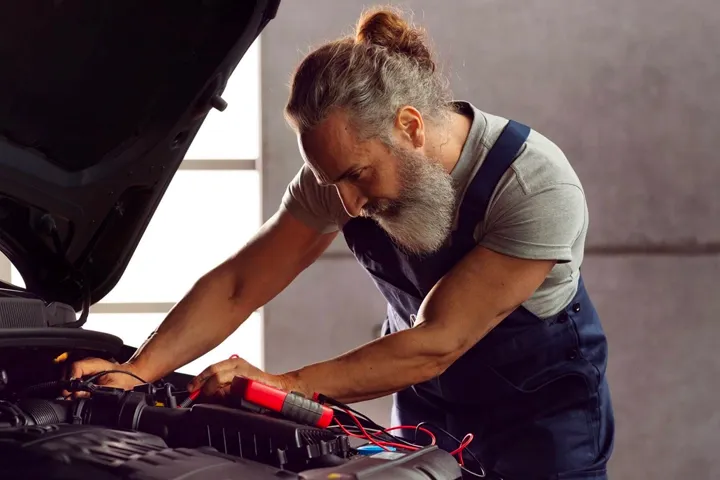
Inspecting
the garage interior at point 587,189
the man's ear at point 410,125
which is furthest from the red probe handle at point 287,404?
the garage interior at point 587,189

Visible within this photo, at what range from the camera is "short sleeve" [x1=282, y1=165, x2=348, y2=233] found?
1731mm

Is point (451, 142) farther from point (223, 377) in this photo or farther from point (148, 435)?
point (148, 435)

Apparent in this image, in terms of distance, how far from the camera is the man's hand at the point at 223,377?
1150 mm

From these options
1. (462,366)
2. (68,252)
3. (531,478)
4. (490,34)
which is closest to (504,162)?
(462,366)

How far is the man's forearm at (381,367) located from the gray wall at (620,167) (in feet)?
4.93

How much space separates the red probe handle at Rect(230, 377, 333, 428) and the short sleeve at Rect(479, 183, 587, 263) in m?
0.58

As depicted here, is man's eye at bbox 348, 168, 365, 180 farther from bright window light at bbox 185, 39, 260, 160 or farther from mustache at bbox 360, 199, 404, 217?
bright window light at bbox 185, 39, 260, 160

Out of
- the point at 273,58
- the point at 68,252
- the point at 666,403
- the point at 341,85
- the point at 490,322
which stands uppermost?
the point at 273,58

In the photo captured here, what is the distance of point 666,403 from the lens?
9.89 ft

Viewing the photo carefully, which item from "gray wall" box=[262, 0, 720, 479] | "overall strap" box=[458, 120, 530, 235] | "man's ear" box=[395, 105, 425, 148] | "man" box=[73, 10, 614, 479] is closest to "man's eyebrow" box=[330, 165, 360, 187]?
"man" box=[73, 10, 614, 479]

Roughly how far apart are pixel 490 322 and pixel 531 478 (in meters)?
0.37

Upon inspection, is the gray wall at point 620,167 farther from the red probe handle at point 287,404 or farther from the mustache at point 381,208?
the red probe handle at point 287,404

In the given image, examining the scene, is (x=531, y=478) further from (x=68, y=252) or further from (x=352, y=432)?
(x=68, y=252)

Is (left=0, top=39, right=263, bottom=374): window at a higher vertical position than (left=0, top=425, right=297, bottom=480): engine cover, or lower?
higher
